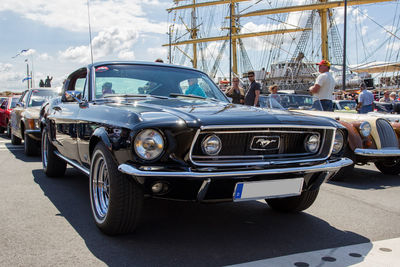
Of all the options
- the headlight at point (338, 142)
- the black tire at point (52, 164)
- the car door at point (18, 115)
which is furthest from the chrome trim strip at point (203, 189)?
the car door at point (18, 115)

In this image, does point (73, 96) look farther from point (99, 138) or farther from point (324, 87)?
point (324, 87)

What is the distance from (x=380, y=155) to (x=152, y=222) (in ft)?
12.0

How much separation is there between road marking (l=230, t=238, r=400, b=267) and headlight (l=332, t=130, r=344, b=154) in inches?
31.7

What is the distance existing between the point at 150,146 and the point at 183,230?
3.32 ft

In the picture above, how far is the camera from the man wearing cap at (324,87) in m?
7.51

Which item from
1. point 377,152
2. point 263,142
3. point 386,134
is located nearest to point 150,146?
point 263,142

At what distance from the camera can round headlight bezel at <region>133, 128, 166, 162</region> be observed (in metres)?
2.70

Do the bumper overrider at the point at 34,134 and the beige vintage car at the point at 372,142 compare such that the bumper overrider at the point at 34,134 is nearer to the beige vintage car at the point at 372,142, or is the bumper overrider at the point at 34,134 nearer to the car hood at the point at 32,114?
the car hood at the point at 32,114

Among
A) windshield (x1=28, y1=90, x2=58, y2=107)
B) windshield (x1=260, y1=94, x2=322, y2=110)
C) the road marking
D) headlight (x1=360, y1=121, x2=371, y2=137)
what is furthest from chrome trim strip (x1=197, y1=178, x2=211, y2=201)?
windshield (x1=28, y1=90, x2=58, y2=107)

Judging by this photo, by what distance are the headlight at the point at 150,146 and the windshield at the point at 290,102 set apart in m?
5.30

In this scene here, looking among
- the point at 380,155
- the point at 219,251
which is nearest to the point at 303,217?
the point at 219,251

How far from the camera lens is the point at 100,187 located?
133 inches

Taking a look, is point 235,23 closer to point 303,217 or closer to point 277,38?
point 277,38

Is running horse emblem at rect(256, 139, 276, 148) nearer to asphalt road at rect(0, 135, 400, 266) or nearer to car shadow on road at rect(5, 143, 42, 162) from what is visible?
asphalt road at rect(0, 135, 400, 266)
